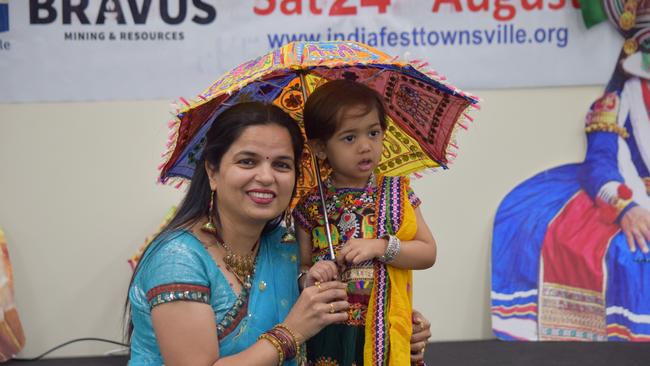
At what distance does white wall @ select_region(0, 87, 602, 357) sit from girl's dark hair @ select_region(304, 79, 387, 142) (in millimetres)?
2172

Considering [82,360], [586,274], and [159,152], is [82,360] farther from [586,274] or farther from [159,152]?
[586,274]

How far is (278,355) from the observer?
1.84 m

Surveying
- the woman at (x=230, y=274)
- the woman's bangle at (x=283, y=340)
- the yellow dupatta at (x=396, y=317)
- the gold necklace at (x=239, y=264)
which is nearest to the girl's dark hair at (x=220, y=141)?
the woman at (x=230, y=274)

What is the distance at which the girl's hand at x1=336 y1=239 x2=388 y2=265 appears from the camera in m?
2.24

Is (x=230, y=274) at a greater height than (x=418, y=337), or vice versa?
(x=230, y=274)

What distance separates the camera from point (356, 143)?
2334 mm

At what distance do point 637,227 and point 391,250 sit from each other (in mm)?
2508

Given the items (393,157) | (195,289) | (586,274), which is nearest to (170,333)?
(195,289)

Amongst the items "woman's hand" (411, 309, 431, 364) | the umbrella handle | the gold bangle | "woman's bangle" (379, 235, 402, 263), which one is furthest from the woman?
"woman's hand" (411, 309, 431, 364)

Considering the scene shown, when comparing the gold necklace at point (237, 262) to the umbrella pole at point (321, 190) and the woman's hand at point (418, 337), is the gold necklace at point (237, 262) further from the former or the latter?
the woman's hand at point (418, 337)

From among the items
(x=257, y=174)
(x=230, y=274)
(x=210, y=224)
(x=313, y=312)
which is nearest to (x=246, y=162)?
(x=257, y=174)

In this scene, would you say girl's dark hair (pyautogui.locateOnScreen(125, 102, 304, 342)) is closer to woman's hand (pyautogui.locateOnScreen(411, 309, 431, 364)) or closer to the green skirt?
the green skirt

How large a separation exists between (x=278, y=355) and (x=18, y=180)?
2987mm

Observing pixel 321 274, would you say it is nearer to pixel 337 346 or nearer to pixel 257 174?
pixel 257 174
